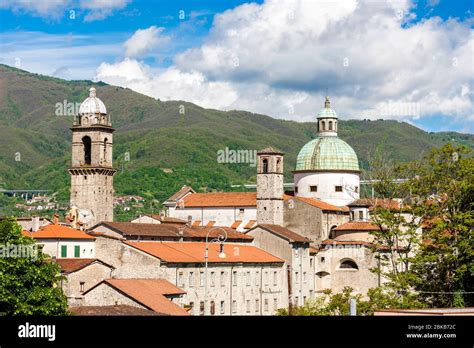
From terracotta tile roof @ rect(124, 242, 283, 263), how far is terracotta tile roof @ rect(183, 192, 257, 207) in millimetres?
12566

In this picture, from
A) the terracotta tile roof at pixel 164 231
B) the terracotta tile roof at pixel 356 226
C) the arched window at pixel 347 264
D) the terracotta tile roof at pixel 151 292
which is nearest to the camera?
the terracotta tile roof at pixel 151 292

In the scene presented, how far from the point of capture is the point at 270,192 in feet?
329

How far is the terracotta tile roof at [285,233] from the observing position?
305 ft

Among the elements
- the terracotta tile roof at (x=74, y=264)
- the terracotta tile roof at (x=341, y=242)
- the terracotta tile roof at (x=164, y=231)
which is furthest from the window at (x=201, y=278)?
the terracotta tile roof at (x=341, y=242)

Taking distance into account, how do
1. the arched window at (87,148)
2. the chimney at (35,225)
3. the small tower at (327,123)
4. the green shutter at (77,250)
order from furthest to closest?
the small tower at (327,123), the arched window at (87,148), the chimney at (35,225), the green shutter at (77,250)

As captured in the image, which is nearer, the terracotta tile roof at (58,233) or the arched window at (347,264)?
the terracotta tile roof at (58,233)

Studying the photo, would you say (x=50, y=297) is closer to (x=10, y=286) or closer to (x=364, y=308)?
(x=10, y=286)

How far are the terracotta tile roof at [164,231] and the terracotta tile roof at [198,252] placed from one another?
57.4 inches

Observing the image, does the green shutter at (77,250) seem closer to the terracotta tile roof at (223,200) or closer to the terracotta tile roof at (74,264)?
the terracotta tile roof at (74,264)

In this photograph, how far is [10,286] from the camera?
162ft

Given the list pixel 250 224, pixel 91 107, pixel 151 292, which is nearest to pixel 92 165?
pixel 91 107

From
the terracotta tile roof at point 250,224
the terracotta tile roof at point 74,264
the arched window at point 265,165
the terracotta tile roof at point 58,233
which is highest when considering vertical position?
the arched window at point 265,165
